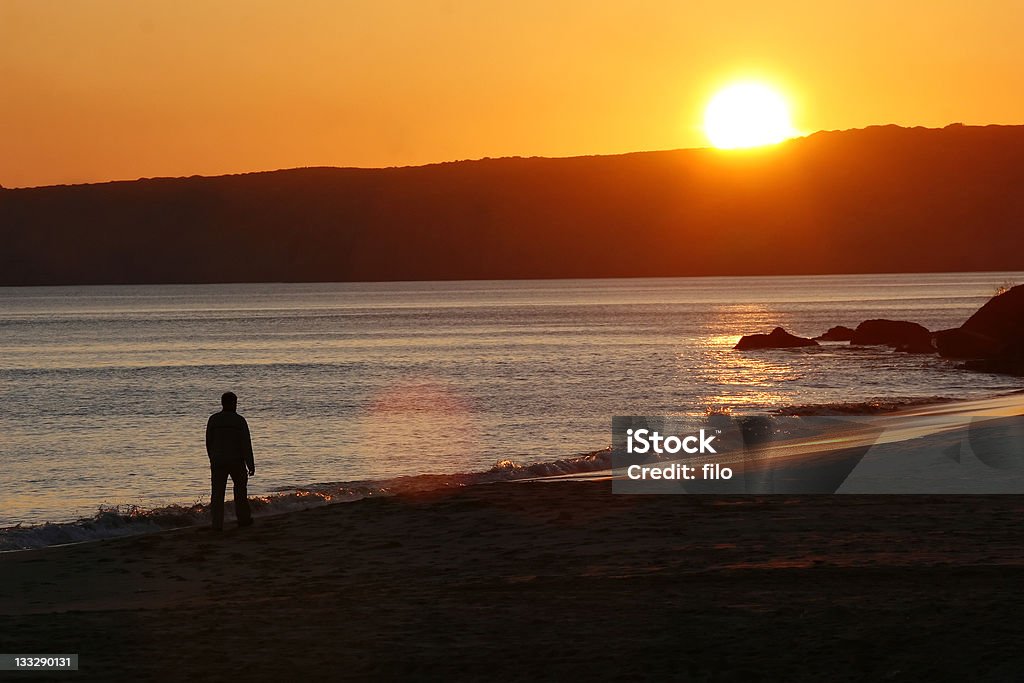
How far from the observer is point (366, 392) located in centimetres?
5422

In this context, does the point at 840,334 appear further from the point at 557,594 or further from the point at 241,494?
the point at 557,594

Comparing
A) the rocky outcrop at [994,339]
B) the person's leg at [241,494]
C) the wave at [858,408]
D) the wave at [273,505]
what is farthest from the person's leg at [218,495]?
the rocky outcrop at [994,339]

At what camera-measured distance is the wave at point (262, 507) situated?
18.1m

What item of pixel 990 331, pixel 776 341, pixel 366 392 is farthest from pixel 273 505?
pixel 776 341

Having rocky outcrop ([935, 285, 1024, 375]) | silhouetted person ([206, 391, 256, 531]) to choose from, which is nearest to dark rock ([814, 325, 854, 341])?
rocky outcrop ([935, 285, 1024, 375])

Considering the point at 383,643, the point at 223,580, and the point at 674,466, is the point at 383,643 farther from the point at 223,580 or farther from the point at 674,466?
the point at 674,466

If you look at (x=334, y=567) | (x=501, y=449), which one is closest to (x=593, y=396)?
(x=501, y=449)

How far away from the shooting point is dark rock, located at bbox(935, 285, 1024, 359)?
2227 inches

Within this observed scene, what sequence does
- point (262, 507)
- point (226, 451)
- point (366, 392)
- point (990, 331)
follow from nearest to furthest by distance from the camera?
point (226, 451) → point (262, 507) → point (366, 392) → point (990, 331)

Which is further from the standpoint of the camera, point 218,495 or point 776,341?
point 776,341

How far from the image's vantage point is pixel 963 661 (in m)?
8.77

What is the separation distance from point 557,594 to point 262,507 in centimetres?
950

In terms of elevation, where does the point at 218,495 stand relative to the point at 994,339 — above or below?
below

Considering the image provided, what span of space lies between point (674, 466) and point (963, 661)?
13495 millimetres
